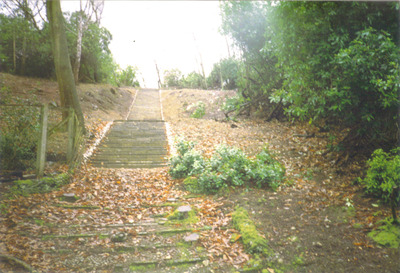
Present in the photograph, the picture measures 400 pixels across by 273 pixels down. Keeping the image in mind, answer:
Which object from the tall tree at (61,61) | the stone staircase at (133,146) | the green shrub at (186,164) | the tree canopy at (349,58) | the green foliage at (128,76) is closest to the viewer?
the tree canopy at (349,58)

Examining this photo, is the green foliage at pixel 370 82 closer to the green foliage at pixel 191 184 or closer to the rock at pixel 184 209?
the green foliage at pixel 191 184

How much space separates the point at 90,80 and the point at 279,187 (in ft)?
61.8

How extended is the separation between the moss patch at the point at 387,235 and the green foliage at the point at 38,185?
21.8ft

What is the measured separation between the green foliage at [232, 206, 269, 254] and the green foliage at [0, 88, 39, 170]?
18.0ft

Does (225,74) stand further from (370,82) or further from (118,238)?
(118,238)

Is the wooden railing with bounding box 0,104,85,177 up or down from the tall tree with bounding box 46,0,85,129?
down

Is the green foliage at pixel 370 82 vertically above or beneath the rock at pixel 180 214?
above

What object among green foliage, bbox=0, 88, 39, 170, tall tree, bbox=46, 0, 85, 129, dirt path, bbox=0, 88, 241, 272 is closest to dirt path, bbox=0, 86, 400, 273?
dirt path, bbox=0, 88, 241, 272

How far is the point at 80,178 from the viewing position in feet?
22.6

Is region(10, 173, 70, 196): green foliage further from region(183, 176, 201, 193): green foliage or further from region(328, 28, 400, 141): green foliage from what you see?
region(328, 28, 400, 141): green foliage

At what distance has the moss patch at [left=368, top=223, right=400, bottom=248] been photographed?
12.8 feet

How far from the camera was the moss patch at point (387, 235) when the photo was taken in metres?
3.90

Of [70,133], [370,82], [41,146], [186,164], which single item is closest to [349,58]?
[370,82]

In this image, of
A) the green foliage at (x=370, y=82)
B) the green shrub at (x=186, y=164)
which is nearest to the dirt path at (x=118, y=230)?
the green shrub at (x=186, y=164)
